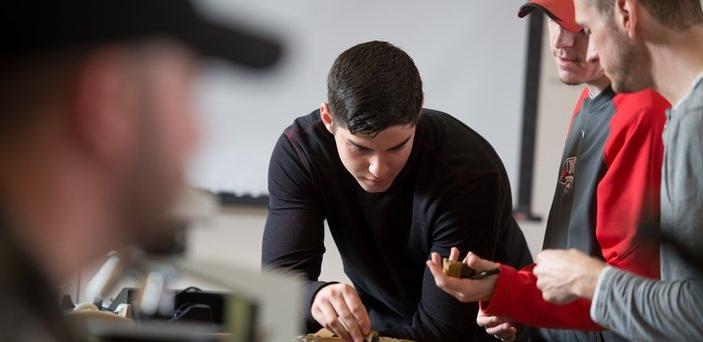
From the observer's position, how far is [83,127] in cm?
57

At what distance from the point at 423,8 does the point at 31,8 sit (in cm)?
288

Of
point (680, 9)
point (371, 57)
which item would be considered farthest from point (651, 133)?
point (371, 57)

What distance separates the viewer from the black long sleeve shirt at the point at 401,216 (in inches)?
77.9

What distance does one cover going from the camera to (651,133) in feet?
5.97

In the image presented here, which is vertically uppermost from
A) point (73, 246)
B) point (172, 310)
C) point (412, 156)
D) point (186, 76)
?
point (186, 76)

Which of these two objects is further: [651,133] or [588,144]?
[588,144]

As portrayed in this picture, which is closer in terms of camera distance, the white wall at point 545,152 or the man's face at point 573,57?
the man's face at point 573,57

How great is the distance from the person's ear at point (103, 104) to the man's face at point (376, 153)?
1320 millimetres

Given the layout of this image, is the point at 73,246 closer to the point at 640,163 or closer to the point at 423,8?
the point at 640,163

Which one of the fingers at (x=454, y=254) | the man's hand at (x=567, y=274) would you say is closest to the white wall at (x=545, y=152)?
the fingers at (x=454, y=254)

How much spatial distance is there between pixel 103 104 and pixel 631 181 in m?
1.46

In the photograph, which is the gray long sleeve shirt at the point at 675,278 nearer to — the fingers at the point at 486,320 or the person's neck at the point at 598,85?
the fingers at the point at 486,320

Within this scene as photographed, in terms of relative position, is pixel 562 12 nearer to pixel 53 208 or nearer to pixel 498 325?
pixel 498 325

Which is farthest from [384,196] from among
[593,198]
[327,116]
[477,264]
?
[593,198]
